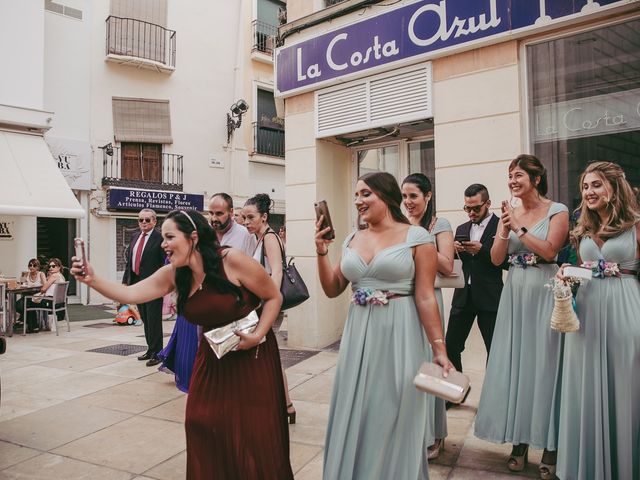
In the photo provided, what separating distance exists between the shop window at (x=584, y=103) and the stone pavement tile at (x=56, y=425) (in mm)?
4865

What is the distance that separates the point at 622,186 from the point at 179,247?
2462 millimetres

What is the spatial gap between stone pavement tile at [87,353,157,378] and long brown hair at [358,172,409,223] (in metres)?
4.44

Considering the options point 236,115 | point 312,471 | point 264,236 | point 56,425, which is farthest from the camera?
point 236,115

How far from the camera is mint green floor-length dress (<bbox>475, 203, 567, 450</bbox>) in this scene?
308 cm

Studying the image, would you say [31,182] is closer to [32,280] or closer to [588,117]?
[32,280]

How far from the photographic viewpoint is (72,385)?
5.49 m

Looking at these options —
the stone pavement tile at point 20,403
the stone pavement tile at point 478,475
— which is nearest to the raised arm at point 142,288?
the stone pavement tile at point 478,475

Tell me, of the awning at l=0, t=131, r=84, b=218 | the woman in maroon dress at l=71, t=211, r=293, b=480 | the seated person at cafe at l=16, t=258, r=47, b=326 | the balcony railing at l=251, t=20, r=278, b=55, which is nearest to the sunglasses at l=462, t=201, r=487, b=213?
the woman in maroon dress at l=71, t=211, r=293, b=480

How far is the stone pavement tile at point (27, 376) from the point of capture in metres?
5.50

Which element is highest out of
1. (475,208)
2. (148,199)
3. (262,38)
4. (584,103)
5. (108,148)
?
(262,38)

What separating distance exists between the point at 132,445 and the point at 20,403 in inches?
71.5

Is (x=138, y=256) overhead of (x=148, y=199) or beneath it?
beneath

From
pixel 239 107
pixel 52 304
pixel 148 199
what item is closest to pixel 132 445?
pixel 52 304

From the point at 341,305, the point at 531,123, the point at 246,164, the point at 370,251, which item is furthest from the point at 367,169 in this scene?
the point at 246,164
